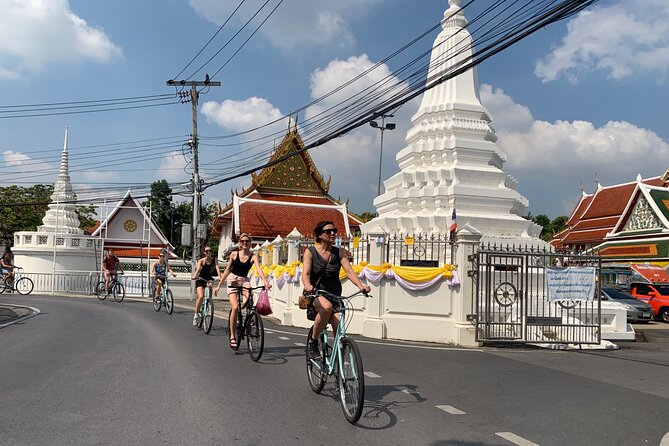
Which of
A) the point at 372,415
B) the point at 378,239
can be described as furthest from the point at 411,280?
the point at 372,415

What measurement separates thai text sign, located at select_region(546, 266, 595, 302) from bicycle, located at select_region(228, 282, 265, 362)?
6.31 m

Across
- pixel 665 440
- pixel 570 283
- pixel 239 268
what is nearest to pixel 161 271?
pixel 239 268

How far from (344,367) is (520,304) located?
23.6 feet

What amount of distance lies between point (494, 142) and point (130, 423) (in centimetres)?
1589

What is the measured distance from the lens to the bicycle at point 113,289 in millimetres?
20281

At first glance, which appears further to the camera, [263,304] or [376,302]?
[376,302]

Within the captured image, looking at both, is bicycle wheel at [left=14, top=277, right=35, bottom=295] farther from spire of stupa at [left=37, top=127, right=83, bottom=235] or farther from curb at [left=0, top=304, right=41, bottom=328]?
curb at [left=0, top=304, right=41, bottom=328]

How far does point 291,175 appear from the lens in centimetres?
3850

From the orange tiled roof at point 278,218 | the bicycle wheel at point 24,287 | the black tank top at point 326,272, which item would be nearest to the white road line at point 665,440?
the black tank top at point 326,272

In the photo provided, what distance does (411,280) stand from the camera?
459 inches

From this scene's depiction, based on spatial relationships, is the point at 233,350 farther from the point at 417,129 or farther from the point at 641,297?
the point at 641,297

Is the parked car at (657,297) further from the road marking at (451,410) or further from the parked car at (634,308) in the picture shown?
the road marking at (451,410)

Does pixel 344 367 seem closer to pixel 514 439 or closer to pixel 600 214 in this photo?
pixel 514 439

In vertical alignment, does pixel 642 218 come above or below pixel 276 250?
above
